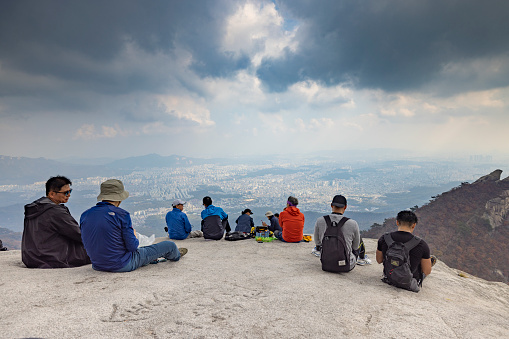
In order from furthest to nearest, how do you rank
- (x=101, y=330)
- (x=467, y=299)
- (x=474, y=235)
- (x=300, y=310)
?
(x=474, y=235)
(x=467, y=299)
(x=300, y=310)
(x=101, y=330)

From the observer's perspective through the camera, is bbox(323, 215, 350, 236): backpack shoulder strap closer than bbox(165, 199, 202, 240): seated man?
Yes

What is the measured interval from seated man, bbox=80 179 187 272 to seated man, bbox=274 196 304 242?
607cm

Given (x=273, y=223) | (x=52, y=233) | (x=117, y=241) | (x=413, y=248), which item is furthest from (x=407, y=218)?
(x=52, y=233)

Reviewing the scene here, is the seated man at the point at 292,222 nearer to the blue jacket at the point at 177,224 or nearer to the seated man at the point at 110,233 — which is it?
the blue jacket at the point at 177,224

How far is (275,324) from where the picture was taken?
10.7 ft

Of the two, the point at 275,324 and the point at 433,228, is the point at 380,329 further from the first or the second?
the point at 433,228

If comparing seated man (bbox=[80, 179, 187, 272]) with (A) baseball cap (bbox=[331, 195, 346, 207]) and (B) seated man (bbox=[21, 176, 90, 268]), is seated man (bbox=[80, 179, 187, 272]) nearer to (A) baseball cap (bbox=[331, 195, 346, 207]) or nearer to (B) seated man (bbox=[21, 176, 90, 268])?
(B) seated man (bbox=[21, 176, 90, 268])

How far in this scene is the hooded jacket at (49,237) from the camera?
542 centimetres

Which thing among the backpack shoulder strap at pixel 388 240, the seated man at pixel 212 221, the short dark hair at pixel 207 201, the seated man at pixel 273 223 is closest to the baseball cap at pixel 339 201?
the backpack shoulder strap at pixel 388 240

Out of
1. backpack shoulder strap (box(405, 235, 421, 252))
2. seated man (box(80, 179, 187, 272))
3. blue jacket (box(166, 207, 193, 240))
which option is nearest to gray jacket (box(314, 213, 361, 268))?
backpack shoulder strap (box(405, 235, 421, 252))

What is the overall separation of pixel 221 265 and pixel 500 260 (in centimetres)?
3236

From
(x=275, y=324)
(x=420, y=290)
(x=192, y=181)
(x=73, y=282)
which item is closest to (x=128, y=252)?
(x=73, y=282)

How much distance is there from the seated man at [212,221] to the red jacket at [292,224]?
2.94 metres

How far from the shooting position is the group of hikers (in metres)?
5.04
